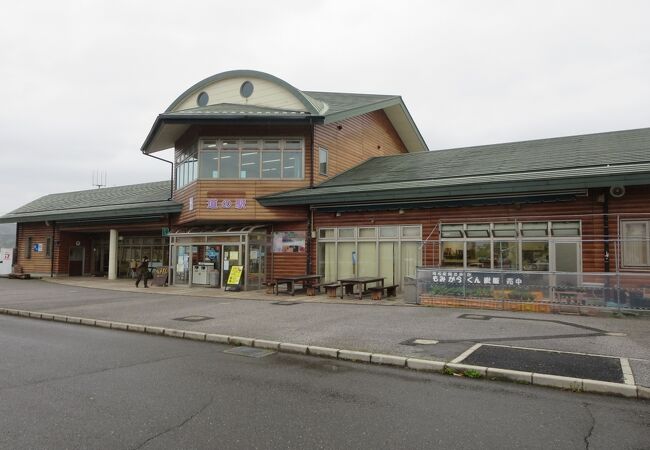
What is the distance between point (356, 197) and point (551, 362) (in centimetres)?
1152

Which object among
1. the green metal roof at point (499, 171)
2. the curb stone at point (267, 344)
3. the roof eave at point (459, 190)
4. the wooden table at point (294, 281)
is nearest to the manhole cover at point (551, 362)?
the curb stone at point (267, 344)

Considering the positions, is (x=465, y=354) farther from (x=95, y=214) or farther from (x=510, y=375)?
(x=95, y=214)

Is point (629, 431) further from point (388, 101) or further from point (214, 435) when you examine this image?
point (388, 101)

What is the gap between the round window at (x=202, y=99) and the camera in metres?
23.6

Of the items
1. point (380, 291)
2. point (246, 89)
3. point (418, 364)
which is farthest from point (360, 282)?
point (246, 89)

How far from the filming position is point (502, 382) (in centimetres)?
629

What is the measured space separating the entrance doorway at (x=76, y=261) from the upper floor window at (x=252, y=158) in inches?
640

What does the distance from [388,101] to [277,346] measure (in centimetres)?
1926

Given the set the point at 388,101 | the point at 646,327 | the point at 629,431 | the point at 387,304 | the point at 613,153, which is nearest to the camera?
the point at 629,431

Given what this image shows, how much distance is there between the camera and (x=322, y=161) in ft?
70.7

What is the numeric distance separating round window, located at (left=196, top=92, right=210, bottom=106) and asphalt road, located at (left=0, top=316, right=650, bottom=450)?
59.6 feet

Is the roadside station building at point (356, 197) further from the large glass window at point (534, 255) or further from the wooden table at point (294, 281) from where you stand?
the wooden table at point (294, 281)

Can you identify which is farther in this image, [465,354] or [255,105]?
[255,105]

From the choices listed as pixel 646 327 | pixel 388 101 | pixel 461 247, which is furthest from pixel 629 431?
pixel 388 101
